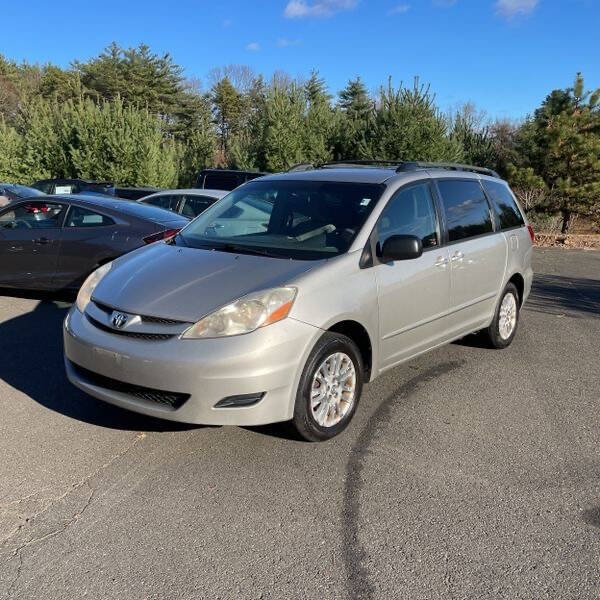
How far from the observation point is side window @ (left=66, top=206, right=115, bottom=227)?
7.75 meters

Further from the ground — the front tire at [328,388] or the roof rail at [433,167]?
the roof rail at [433,167]

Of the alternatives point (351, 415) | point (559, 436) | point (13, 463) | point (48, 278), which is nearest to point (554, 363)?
point (559, 436)

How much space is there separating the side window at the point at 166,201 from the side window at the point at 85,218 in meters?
3.20

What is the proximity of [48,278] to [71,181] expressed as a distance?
1229 cm

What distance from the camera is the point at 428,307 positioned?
4809 millimetres

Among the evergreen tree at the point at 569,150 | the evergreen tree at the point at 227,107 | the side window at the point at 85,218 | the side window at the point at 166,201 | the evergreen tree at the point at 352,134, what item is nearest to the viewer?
the side window at the point at 85,218

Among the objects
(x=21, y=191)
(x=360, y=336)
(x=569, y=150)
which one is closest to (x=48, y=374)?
(x=360, y=336)

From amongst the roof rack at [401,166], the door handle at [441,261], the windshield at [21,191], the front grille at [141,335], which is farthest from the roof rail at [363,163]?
the windshield at [21,191]

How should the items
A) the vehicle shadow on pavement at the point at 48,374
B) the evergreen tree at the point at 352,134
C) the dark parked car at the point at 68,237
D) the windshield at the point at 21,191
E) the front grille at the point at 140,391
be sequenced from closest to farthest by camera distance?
1. the front grille at the point at 140,391
2. the vehicle shadow on pavement at the point at 48,374
3. the dark parked car at the point at 68,237
4. the windshield at the point at 21,191
5. the evergreen tree at the point at 352,134

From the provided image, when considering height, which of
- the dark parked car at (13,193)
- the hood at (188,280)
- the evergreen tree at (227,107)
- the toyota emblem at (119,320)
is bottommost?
the toyota emblem at (119,320)

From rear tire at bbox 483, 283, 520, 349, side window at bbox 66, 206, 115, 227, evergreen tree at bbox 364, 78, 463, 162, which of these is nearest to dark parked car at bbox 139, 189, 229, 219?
side window at bbox 66, 206, 115, 227

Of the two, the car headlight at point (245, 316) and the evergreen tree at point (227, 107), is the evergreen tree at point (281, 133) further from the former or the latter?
the evergreen tree at point (227, 107)

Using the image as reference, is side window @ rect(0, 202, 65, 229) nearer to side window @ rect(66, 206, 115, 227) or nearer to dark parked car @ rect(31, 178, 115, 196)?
side window @ rect(66, 206, 115, 227)

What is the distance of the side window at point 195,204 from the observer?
10875mm
